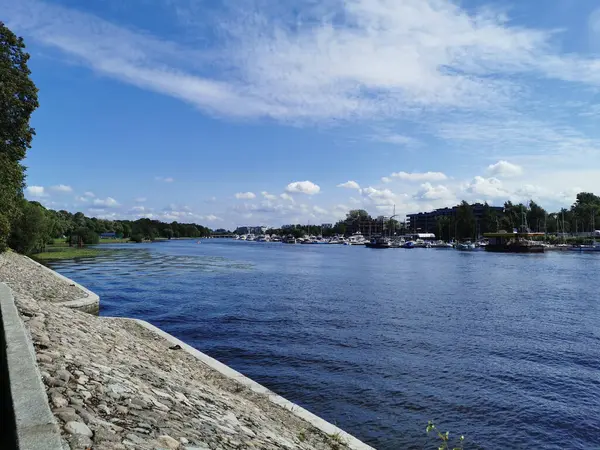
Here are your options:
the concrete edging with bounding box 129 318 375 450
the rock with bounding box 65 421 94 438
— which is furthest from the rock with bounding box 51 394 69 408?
the concrete edging with bounding box 129 318 375 450

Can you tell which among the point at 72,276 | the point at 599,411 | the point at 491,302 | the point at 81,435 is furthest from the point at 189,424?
the point at 72,276

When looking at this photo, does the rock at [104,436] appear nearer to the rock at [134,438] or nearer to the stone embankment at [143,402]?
the stone embankment at [143,402]

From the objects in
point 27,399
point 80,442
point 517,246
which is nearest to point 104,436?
point 80,442

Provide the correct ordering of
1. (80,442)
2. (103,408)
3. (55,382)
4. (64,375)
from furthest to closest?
(64,375)
(55,382)
(103,408)
(80,442)

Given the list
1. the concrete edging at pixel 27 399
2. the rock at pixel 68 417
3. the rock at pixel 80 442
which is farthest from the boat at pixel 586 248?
the rock at pixel 80 442

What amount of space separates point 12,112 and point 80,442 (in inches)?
1744

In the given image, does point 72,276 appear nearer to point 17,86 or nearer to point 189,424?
point 17,86

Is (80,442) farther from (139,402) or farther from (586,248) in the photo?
(586,248)

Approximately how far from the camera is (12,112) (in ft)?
135

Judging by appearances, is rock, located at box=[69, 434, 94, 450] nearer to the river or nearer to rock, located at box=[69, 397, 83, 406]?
rock, located at box=[69, 397, 83, 406]

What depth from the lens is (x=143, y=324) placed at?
24266mm

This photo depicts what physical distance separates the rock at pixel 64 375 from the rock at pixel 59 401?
3.04ft

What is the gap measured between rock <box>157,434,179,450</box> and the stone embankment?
0.02 m

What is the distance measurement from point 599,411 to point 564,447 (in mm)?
4012
